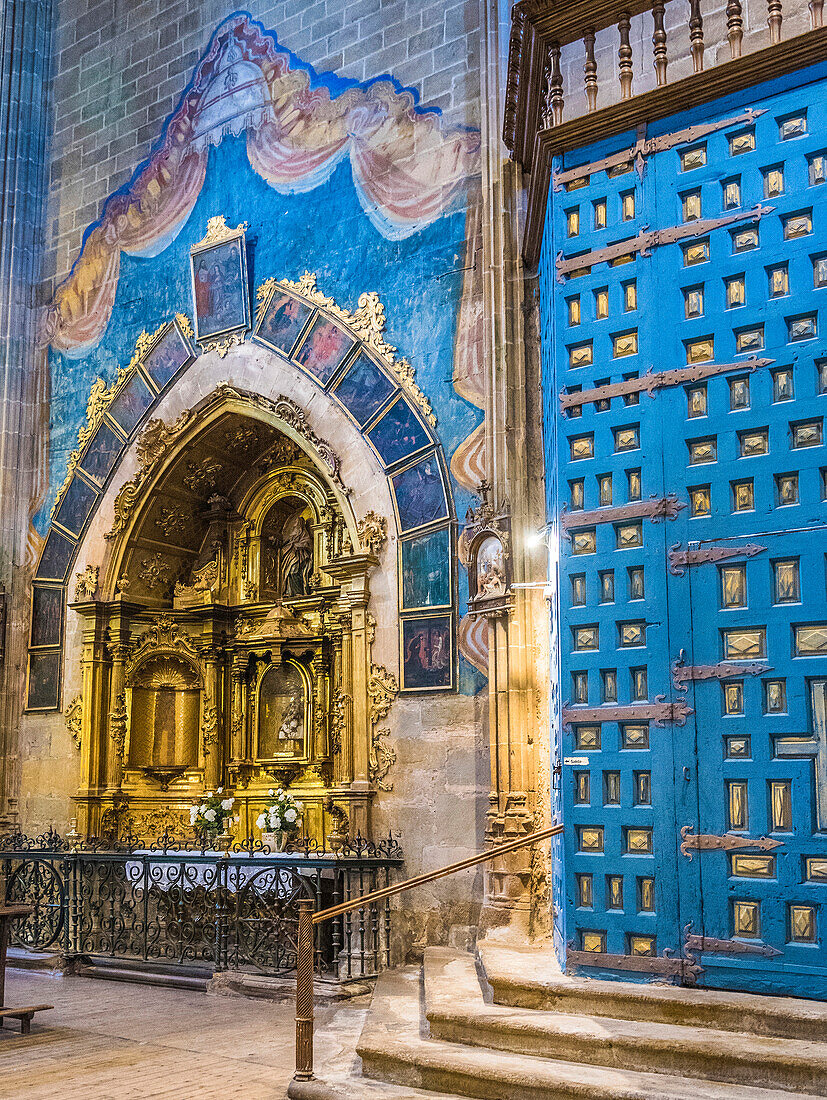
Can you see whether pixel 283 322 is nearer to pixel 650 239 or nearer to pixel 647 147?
pixel 647 147

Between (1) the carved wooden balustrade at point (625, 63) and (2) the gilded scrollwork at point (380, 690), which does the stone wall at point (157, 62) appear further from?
(2) the gilded scrollwork at point (380, 690)

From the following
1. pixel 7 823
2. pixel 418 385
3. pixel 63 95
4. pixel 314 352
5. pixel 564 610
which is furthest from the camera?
pixel 63 95

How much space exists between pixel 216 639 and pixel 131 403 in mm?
2774

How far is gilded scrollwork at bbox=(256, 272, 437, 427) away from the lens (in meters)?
9.94

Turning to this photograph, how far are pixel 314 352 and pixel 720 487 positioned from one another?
18.9ft

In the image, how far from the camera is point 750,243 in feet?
19.5

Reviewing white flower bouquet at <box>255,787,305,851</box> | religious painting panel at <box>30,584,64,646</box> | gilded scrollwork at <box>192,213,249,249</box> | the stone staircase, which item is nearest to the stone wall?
gilded scrollwork at <box>192,213,249,249</box>

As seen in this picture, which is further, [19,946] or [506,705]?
[19,946]

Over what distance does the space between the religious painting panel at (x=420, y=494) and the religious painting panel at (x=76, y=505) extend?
409 cm

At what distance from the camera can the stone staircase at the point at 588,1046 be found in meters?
4.62

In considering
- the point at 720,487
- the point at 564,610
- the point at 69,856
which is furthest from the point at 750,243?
the point at 69,856

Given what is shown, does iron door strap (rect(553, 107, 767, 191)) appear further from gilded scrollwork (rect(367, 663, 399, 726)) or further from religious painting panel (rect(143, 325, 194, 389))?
religious painting panel (rect(143, 325, 194, 389))

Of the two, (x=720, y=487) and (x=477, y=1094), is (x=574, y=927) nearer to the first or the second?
(x=477, y=1094)

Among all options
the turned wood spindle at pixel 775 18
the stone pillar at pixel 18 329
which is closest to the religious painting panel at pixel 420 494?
the turned wood spindle at pixel 775 18
